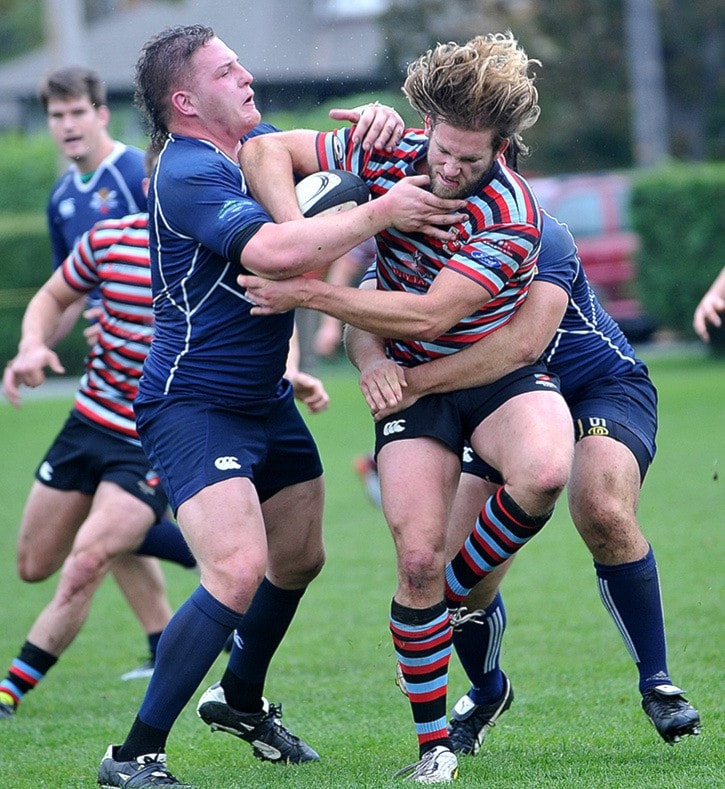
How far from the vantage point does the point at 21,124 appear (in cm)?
4162

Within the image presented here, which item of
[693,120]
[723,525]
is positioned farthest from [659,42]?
[723,525]

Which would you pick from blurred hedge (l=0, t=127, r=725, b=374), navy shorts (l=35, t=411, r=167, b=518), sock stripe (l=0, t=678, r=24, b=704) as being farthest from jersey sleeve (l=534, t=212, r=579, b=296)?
blurred hedge (l=0, t=127, r=725, b=374)

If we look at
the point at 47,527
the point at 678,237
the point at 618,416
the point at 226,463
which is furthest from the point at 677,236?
the point at 226,463

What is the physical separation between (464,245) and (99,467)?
7.79 ft

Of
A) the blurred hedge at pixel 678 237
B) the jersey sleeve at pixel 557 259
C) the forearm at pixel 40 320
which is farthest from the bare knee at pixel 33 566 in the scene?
the blurred hedge at pixel 678 237

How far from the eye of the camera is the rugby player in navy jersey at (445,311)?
4.13 meters

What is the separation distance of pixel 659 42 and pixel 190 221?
2830 centimetres

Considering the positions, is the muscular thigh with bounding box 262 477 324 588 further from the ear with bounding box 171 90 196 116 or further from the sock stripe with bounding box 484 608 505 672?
the ear with bounding box 171 90 196 116

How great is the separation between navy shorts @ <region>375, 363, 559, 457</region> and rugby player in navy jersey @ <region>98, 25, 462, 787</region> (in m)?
0.37

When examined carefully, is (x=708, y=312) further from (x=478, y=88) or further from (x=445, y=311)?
(x=478, y=88)

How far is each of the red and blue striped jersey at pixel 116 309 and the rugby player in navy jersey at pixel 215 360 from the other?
143 centimetres

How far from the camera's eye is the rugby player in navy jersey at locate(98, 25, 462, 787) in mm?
4074

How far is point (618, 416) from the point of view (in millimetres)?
4668

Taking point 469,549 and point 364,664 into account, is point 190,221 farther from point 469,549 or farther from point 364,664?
point 364,664
